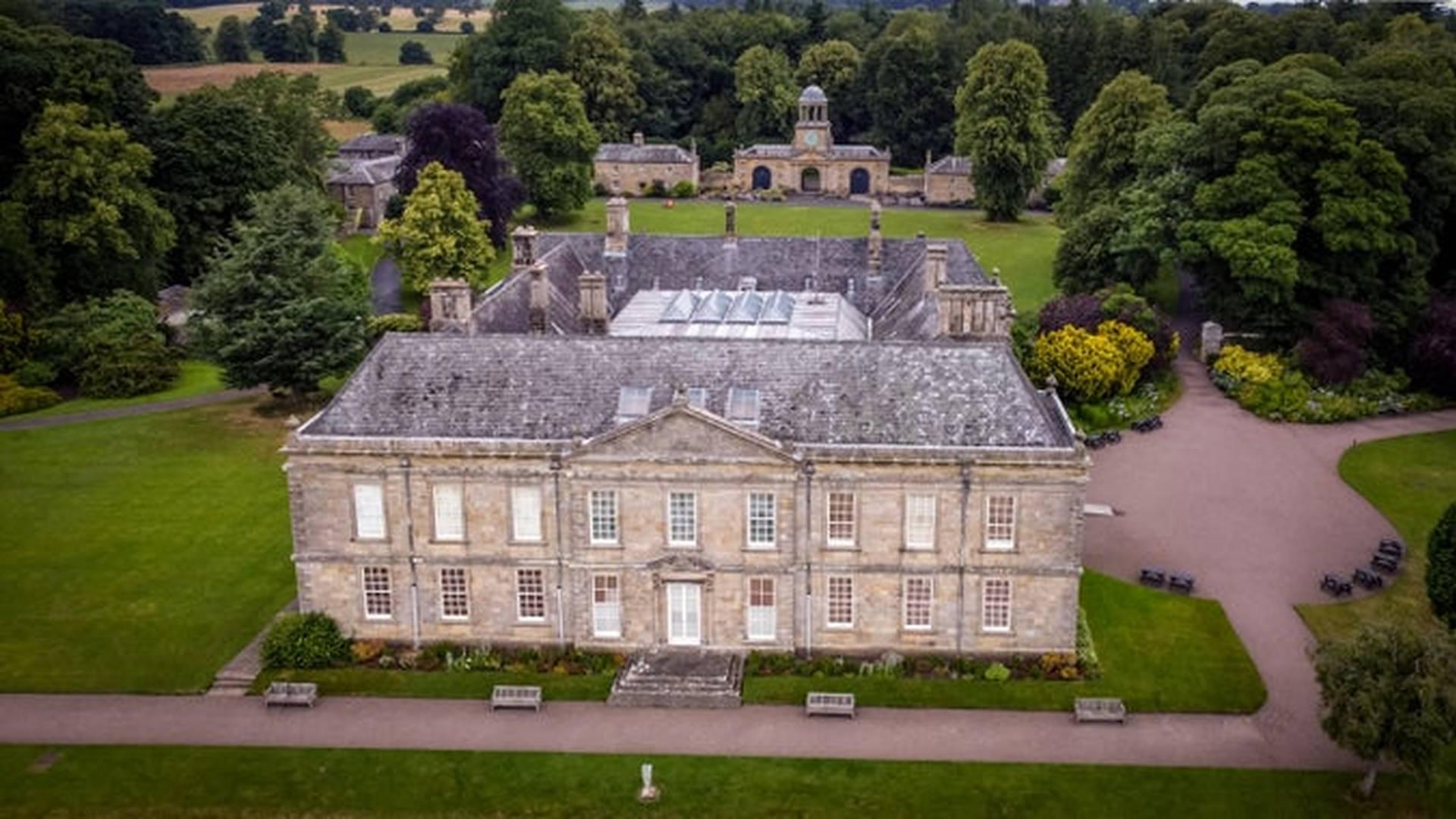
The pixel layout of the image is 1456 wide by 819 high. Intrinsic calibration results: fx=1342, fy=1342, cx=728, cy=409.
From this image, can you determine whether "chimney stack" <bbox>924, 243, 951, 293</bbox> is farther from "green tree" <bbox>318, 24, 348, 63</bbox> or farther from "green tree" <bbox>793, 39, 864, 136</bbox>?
"green tree" <bbox>318, 24, 348, 63</bbox>

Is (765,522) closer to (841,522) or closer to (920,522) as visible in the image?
(841,522)

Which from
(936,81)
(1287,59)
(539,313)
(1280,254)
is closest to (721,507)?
(539,313)

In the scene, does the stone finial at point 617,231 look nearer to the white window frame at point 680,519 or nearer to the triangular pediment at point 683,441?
the triangular pediment at point 683,441

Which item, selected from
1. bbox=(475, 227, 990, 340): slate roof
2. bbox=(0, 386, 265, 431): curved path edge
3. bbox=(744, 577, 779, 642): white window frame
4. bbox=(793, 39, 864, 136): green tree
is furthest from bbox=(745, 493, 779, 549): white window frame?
bbox=(793, 39, 864, 136): green tree

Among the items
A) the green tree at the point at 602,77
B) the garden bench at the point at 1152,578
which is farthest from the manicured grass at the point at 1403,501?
the green tree at the point at 602,77

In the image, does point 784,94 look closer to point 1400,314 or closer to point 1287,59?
point 1287,59

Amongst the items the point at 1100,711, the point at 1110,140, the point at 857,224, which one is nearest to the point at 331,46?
the point at 857,224
